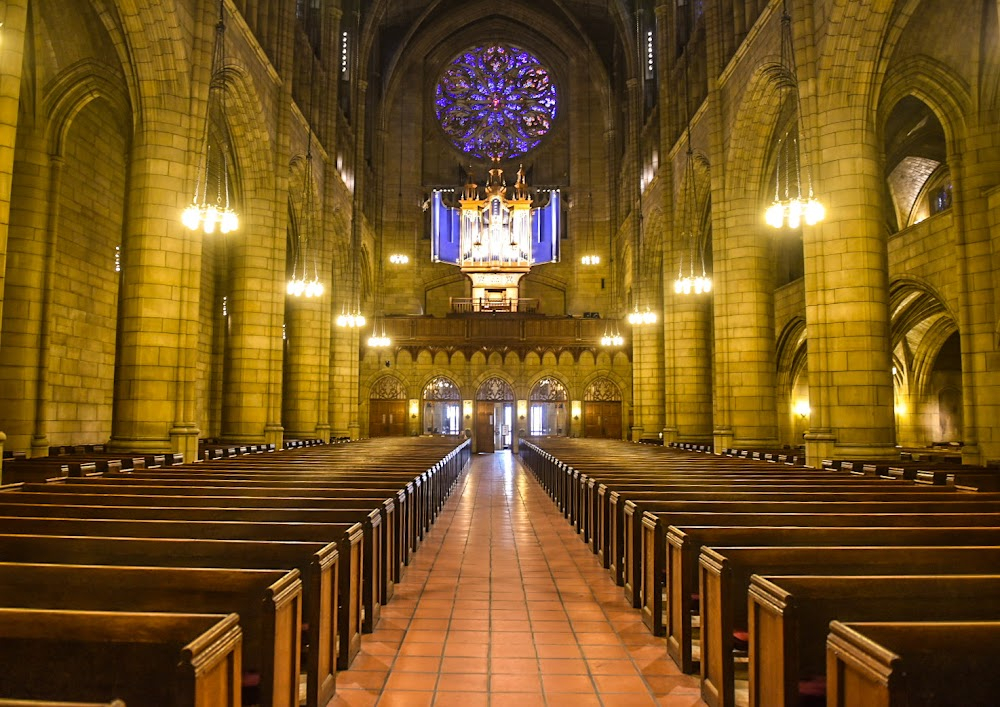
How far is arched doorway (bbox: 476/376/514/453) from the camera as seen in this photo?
30.2 m

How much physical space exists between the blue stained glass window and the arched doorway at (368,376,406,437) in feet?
43.0

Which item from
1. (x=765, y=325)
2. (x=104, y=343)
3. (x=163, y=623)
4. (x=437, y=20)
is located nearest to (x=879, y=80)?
(x=765, y=325)

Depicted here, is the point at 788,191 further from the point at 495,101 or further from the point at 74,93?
the point at 495,101

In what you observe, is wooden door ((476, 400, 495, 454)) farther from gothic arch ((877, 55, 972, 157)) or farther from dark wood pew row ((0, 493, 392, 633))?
dark wood pew row ((0, 493, 392, 633))

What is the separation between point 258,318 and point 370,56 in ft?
64.1

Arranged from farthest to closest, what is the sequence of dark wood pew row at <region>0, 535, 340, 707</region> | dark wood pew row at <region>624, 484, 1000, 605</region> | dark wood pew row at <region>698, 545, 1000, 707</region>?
dark wood pew row at <region>624, 484, 1000, 605</region> → dark wood pew row at <region>0, 535, 340, 707</region> → dark wood pew row at <region>698, 545, 1000, 707</region>

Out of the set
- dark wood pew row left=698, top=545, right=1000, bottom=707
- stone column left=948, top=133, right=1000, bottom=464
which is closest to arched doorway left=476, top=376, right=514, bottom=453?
stone column left=948, top=133, right=1000, bottom=464

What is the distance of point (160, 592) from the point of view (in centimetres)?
321

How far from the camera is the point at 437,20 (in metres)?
34.4

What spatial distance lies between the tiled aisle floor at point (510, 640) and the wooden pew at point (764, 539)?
0.24m

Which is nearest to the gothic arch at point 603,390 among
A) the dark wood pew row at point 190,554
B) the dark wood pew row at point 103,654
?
the dark wood pew row at point 190,554

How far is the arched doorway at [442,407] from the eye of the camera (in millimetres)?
30094

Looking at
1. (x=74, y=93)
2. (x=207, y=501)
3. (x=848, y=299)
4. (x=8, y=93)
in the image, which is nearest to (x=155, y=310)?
(x=8, y=93)

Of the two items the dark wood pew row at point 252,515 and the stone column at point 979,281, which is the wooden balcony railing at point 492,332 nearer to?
the stone column at point 979,281
